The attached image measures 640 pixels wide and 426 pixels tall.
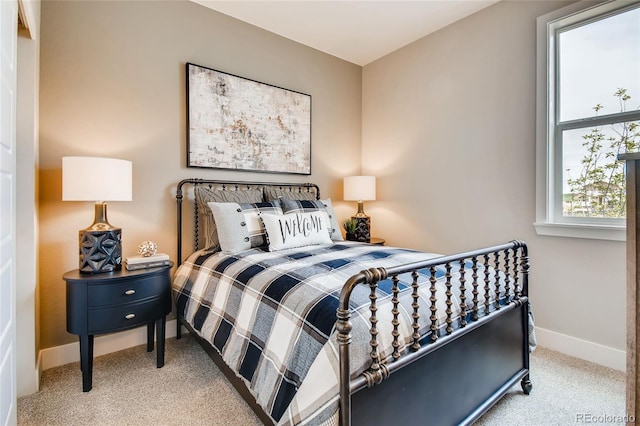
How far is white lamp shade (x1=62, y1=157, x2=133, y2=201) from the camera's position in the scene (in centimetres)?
183

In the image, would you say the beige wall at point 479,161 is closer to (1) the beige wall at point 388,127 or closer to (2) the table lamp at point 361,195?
(1) the beige wall at point 388,127

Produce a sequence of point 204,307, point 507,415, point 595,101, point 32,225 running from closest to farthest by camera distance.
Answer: point 507,415 → point 32,225 → point 204,307 → point 595,101

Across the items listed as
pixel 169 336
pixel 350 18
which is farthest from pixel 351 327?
pixel 350 18

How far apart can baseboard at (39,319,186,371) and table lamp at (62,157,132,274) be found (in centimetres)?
68

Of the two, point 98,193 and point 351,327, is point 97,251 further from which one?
point 351,327

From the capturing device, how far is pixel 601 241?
7.04 feet

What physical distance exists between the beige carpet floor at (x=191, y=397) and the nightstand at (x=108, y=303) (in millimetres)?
176

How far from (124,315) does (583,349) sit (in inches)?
123

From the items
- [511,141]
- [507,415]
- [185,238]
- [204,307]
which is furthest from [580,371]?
[185,238]

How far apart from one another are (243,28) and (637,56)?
3.04 metres

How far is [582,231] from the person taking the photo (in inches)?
86.7

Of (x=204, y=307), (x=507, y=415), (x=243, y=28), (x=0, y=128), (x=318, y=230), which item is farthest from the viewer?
(x=243, y=28)

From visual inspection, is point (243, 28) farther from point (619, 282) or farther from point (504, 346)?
point (619, 282)

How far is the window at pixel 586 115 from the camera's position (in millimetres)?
2102
